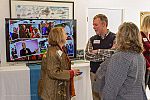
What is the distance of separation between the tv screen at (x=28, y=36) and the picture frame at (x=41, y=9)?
7.4 inches

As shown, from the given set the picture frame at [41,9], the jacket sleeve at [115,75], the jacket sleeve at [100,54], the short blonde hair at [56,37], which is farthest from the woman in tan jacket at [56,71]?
the picture frame at [41,9]

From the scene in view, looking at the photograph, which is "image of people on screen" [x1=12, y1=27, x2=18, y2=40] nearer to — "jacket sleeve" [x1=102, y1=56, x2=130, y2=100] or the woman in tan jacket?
the woman in tan jacket

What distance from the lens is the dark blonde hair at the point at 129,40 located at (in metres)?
1.98

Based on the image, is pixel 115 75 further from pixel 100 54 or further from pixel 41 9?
pixel 41 9

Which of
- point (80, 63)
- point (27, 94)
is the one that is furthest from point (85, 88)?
point (27, 94)

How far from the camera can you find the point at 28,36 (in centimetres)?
364

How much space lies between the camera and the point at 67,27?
3846mm

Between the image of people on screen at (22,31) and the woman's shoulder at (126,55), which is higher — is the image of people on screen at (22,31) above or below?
above

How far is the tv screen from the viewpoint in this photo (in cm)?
355

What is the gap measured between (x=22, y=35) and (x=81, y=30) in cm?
108

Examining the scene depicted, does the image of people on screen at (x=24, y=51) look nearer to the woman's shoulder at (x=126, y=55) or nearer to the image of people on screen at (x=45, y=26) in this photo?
the image of people on screen at (x=45, y=26)

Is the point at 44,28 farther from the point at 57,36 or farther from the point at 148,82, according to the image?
the point at 148,82

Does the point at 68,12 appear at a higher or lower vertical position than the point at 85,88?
higher

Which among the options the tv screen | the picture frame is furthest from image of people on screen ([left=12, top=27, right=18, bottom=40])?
the picture frame
